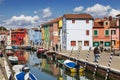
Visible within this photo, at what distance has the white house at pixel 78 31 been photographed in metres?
64.5

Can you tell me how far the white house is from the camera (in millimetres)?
64500

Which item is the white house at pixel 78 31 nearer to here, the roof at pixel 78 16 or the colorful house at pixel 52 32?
the roof at pixel 78 16

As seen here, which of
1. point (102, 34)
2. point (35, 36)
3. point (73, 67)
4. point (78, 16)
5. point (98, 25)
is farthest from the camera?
point (35, 36)

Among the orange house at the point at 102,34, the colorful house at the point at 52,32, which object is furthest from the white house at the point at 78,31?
the colorful house at the point at 52,32

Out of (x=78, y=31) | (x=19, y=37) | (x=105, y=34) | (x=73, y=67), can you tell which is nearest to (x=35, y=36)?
(x=19, y=37)

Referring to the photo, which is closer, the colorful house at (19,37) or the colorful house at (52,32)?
the colorful house at (52,32)

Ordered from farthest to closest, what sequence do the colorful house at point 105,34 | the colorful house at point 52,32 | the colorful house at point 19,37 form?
the colorful house at point 19,37
the colorful house at point 52,32
the colorful house at point 105,34

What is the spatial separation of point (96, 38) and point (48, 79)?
36.0 m

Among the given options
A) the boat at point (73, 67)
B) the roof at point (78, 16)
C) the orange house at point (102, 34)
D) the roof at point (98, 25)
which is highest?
the roof at point (78, 16)

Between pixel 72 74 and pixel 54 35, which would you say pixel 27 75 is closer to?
pixel 72 74

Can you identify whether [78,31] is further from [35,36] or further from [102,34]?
[35,36]

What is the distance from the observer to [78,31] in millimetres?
64812

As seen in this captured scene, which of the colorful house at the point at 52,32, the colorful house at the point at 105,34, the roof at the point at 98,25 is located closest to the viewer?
the colorful house at the point at 105,34

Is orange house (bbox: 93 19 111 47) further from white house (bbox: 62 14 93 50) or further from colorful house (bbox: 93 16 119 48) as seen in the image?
white house (bbox: 62 14 93 50)
